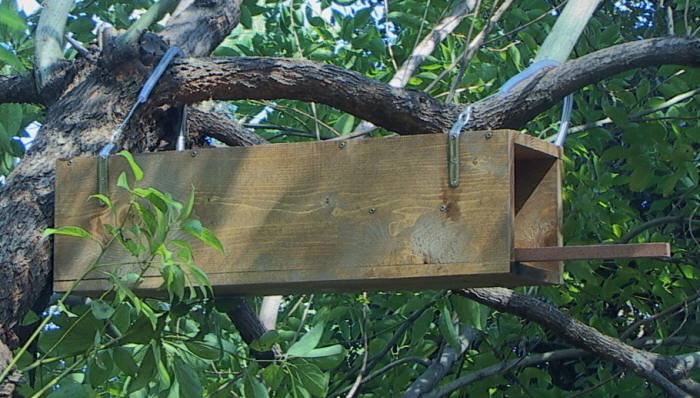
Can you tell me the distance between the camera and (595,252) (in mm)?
1699

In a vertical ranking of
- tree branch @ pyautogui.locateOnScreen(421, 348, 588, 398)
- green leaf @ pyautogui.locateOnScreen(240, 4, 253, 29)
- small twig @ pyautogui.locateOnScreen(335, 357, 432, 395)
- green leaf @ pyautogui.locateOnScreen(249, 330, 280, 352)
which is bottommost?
tree branch @ pyautogui.locateOnScreen(421, 348, 588, 398)

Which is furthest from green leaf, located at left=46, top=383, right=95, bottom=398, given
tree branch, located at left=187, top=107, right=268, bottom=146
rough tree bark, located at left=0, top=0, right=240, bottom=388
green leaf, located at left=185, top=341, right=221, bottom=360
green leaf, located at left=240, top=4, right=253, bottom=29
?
green leaf, located at left=240, top=4, right=253, bottom=29

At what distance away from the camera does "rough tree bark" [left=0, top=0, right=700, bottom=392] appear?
197 cm

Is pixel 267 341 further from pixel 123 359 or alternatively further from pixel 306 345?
pixel 123 359

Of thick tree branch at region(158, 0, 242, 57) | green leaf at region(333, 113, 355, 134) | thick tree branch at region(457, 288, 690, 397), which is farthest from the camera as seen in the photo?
green leaf at region(333, 113, 355, 134)

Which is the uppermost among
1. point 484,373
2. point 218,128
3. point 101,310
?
point 218,128

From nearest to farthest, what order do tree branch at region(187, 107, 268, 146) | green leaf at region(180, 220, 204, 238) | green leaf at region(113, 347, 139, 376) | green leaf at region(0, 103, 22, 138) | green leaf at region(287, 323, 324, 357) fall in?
1. green leaf at region(180, 220, 204, 238)
2. green leaf at region(113, 347, 139, 376)
3. green leaf at region(287, 323, 324, 357)
4. tree branch at region(187, 107, 268, 146)
5. green leaf at region(0, 103, 22, 138)

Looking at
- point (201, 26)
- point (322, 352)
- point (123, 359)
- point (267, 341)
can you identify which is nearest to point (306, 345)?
point (322, 352)

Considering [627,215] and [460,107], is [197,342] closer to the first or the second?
[460,107]

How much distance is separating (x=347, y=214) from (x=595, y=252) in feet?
1.37

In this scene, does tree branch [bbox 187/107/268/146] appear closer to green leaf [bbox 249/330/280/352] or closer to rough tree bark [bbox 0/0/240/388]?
rough tree bark [bbox 0/0/240/388]

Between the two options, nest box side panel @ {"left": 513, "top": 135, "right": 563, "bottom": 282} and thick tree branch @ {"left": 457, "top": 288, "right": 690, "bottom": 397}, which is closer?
nest box side panel @ {"left": 513, "top": 135, "right": 563, "bottom": 282}

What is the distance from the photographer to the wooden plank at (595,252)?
1654 mm

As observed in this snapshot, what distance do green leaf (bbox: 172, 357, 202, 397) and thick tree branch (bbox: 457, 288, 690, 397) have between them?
1081 millimetres
